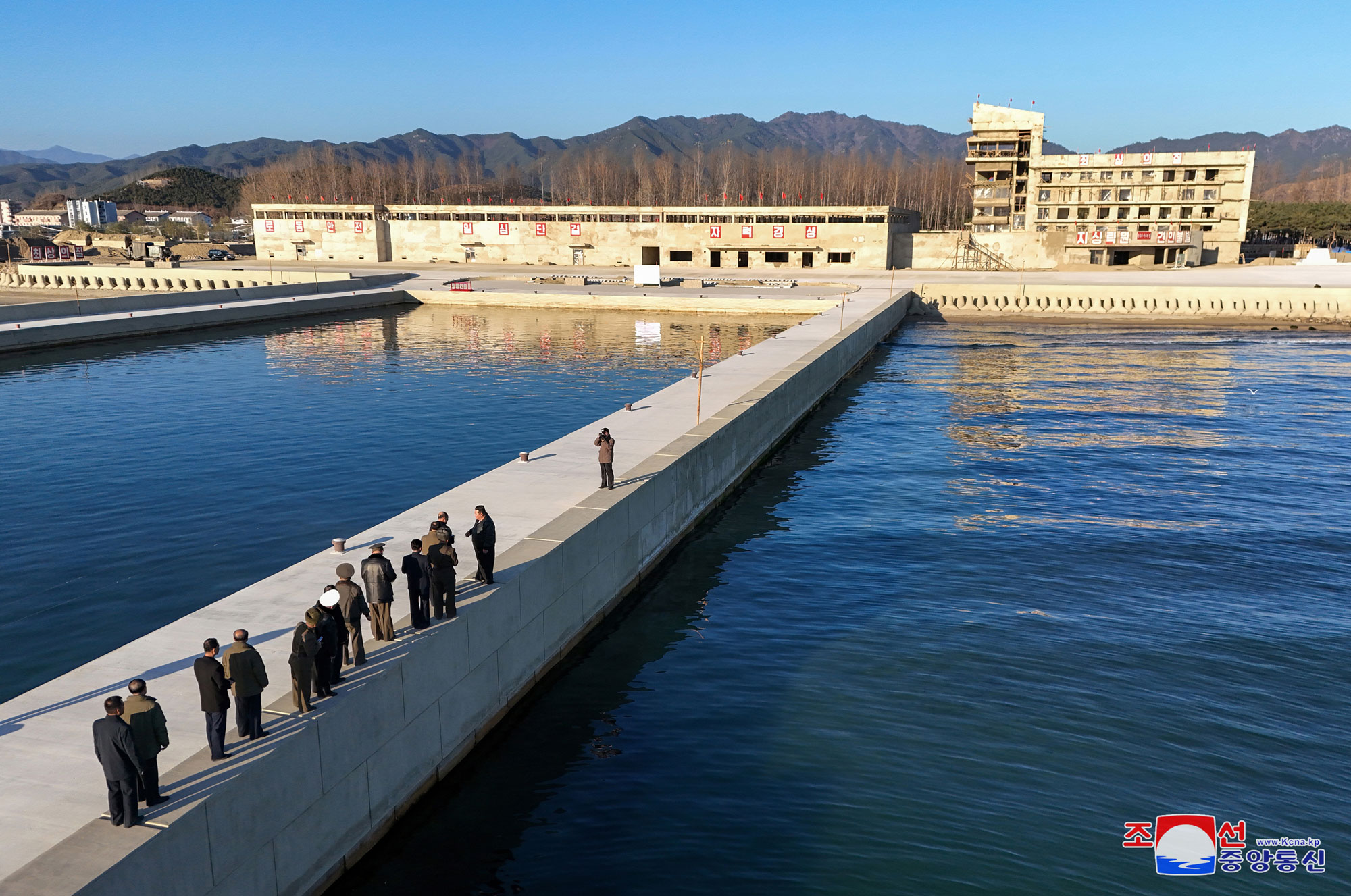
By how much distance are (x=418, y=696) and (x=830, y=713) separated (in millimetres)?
7377

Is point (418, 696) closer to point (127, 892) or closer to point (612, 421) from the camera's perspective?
point (127, 892)

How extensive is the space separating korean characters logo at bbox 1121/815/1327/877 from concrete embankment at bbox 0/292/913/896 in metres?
10.2

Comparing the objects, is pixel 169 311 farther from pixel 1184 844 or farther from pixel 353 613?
pixel 1184 844

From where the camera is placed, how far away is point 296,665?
1172 cm

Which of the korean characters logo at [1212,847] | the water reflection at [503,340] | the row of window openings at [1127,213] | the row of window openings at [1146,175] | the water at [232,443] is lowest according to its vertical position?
the korean characters logo at [1212,847]

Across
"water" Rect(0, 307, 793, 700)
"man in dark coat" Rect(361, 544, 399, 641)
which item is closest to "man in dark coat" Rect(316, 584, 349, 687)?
"man in dark coat" Rect(361, 544, 399, 641)

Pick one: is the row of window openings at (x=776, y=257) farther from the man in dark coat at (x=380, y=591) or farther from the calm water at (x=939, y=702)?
the man in dark coat at (x=380, y=591)

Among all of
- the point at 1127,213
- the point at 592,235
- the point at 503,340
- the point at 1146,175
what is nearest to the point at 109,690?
the point at 503,340

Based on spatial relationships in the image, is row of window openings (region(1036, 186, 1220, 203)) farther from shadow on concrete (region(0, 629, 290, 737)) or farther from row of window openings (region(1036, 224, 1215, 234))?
shadow on concrete (region(0, 629, 290, 737))

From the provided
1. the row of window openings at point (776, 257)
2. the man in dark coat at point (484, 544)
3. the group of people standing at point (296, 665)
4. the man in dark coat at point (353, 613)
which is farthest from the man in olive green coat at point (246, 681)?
the row of window openings at point (776, 257)

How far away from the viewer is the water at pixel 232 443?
2052 centimetres

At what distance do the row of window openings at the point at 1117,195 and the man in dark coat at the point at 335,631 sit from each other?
127 metres

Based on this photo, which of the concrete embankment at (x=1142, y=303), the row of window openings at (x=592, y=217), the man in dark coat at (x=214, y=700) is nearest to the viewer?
the man in dark coat at (x=214, y=700)

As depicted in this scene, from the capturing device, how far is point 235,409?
39.2 meters
